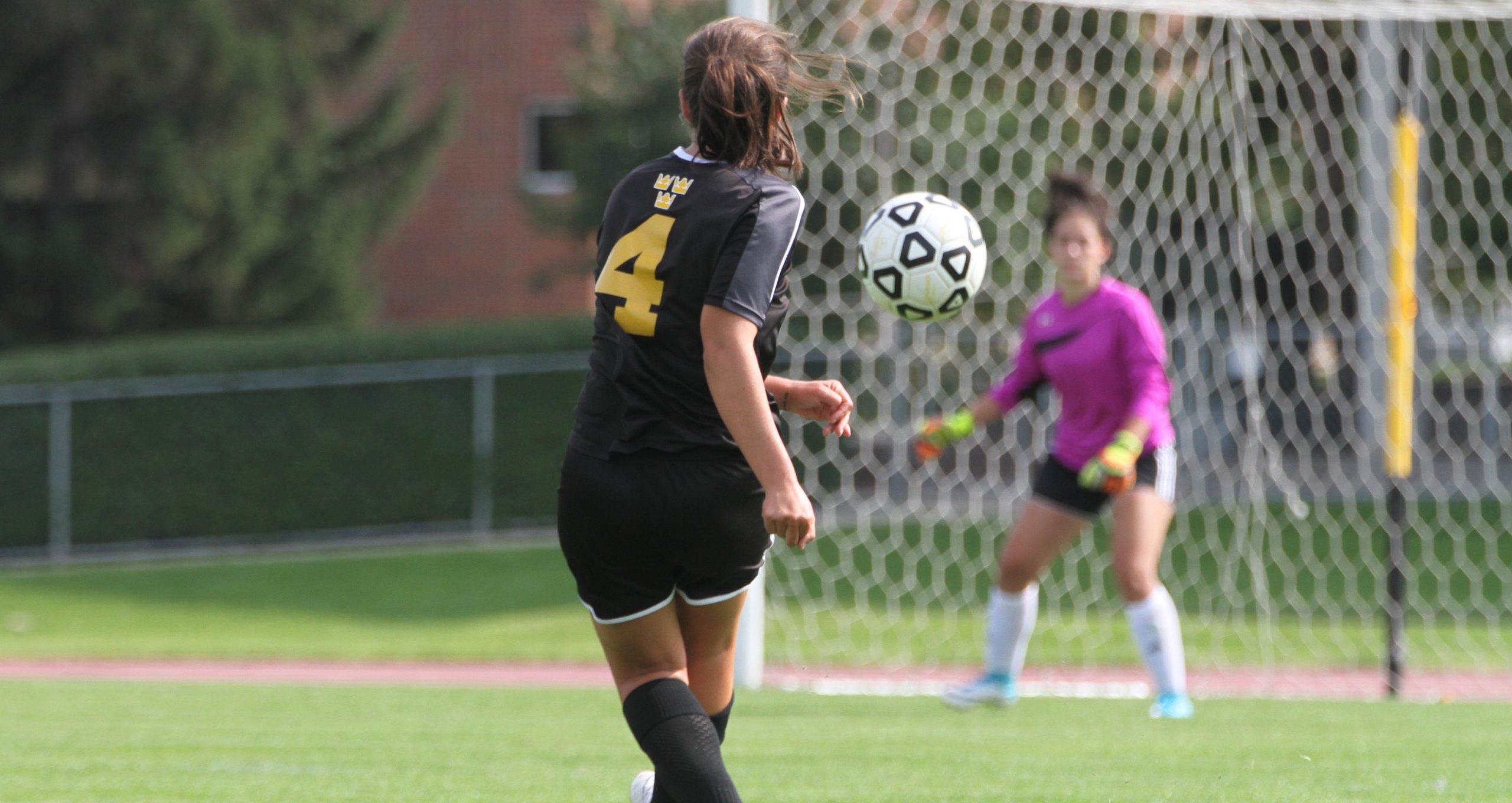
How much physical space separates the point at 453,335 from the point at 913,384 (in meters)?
5.82

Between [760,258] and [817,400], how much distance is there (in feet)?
1.62

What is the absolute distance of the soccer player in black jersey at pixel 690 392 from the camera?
9.47 feet

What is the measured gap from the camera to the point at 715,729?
321 cm

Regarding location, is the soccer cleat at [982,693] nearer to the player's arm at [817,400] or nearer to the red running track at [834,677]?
the red running track at [834,677]

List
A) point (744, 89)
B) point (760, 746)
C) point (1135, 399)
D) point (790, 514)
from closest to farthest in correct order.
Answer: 1. point (790, 514)
2. point (744, 89)
3. point (760, 746)
4. point (1135, 399)

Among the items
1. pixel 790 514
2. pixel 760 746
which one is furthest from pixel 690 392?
pixel 760 746

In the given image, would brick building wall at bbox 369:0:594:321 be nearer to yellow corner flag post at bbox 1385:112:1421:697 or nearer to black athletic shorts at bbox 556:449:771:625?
yellow corner flag post at bbox 1385:112:1421:697

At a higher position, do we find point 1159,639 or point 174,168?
point 174,168

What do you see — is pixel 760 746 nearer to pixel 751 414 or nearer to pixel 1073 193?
pixel 1073 193

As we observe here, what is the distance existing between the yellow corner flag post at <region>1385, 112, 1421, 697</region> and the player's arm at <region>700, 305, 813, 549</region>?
5.79m

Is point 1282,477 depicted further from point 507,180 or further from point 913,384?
point 507,180

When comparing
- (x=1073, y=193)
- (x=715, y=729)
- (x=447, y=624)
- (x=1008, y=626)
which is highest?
(x=1073, y=193)

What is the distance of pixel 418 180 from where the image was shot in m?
18.5

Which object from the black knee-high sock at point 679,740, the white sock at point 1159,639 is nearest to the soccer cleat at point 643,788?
the black knee-high sock at point 679,740
